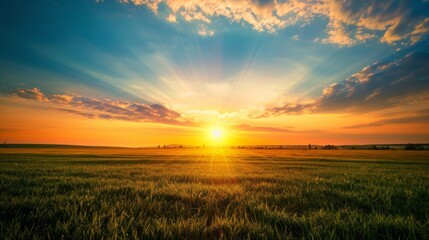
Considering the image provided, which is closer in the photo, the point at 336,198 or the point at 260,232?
the point at 260,232

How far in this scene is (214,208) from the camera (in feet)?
12.0

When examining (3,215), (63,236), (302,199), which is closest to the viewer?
(63,236)

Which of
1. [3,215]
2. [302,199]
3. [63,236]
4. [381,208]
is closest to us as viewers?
[63,236]

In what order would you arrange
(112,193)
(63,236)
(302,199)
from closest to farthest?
(63,236) → (302,199) → (112,193)

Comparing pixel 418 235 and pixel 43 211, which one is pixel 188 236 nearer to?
pixel 43 211

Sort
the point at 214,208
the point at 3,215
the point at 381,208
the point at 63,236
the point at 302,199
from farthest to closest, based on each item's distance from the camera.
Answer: the point at 302,199 < the point at 381,208 < the point at 214,208 < the point at 3,215 < the point at 63,236

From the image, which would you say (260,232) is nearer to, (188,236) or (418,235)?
(188,236)

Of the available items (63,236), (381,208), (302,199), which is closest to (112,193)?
(63,236)

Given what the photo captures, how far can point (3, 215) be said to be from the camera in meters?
3.03

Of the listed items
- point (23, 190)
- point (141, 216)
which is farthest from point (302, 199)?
point (23, 190)

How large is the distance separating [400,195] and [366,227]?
13.0 feet

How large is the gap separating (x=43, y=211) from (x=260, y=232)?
132 inches

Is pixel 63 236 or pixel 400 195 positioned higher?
pixel 63 236

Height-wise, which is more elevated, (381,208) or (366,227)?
(366,227)
